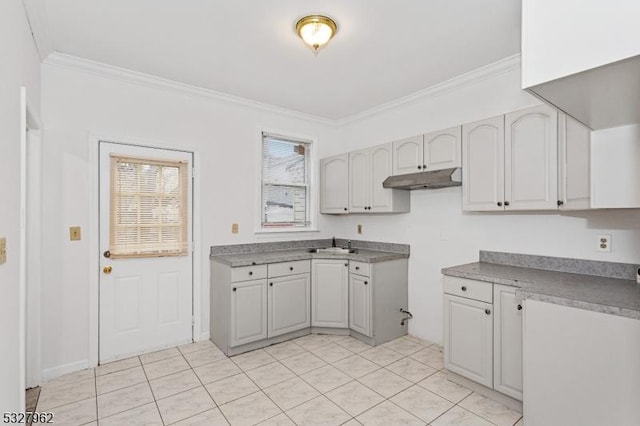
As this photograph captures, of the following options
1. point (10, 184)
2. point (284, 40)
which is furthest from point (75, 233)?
point (284, 40)

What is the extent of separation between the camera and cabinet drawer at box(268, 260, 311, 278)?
11.1 ft

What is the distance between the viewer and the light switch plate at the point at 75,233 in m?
2.77

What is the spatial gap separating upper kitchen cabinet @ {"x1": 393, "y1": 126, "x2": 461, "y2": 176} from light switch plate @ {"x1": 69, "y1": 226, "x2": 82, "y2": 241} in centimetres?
300

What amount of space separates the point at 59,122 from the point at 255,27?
73.5 inches

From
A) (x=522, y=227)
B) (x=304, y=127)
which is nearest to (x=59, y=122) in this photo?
(x=304, y=127)

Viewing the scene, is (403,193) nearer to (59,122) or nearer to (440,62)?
(440,62)

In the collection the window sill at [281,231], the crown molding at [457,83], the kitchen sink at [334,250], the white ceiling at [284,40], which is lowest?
the kitchen sink at [334,250]

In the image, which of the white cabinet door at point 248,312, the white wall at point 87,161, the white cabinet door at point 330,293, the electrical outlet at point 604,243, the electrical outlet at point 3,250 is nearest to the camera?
the electrical outlet at point 3,250

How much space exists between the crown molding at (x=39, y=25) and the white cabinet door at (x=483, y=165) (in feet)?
10.5

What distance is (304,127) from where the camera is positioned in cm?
431

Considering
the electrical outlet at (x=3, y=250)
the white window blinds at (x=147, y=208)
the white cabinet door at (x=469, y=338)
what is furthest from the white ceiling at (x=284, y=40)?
the white cabinet door at (x=469, y=338)

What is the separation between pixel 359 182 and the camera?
3863mm

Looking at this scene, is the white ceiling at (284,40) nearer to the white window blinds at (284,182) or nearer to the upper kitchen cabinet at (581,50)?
the white window blinds at (284,182)

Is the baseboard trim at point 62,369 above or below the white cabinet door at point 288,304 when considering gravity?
below
